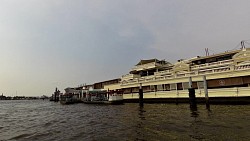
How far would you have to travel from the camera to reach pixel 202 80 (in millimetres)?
35906

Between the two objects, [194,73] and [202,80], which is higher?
[194,73]

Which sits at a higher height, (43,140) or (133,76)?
(133,76)

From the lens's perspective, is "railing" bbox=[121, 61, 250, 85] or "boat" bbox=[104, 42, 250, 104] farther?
"railing" bbox=[121, 61, 250, 85]

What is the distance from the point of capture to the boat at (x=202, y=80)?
30.9 meters

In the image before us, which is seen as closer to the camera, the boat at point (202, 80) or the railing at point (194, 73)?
the boat at point (202, 80)

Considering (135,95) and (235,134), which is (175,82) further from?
(235,134)

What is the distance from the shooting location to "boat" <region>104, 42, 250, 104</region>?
30875 millimetres

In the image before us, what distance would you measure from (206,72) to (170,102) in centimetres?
894

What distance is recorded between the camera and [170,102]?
128 ft

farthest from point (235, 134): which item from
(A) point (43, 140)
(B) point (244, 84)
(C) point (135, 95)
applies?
(C) point (135, 95)

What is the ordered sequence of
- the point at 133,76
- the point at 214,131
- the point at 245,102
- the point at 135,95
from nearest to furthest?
the point at 214,131 → the point at 245,102 → the point at 135,95 → the point at 133,76

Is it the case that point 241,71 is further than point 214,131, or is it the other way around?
point 241,71

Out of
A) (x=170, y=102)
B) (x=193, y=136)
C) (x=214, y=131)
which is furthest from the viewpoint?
(x=170, y=102)

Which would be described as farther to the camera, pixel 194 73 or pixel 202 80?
pixel 194 73
